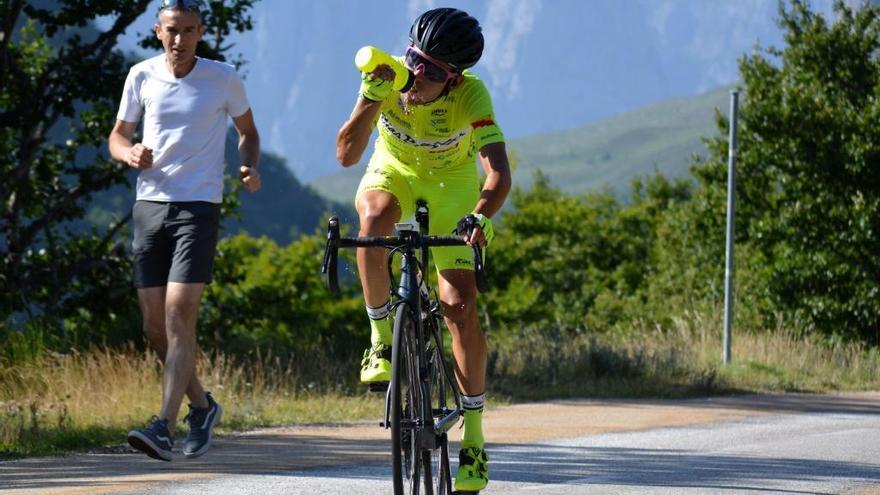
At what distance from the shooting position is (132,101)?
26.9 feet

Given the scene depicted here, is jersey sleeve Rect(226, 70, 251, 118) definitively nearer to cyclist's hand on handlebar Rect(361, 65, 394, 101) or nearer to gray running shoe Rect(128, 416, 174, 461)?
gray running shoe Rect(128, 416, 174, 461)

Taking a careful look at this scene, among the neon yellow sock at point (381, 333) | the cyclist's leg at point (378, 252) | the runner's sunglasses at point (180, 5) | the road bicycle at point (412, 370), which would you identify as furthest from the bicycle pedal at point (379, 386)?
the runner's sunglasses at point (180, 5)

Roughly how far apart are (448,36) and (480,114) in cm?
46

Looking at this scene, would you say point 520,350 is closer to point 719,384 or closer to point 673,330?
point 719,384

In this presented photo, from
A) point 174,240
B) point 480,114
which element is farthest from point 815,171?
point 480,114

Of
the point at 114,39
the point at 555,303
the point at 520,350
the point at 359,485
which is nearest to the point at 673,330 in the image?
the point at 520,350

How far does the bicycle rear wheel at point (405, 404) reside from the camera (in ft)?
19.7

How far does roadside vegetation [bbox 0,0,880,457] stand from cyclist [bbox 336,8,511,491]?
132 inches

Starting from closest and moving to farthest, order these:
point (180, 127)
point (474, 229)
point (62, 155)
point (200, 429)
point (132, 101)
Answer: point (474, 229) → point (180, 127) → point (132, 101) → point (200, 429) → point (62, 155)

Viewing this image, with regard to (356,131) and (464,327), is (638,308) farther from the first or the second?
(356,131)

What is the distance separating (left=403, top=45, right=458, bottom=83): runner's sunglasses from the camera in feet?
22.5

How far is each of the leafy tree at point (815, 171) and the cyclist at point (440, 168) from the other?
20814 mm

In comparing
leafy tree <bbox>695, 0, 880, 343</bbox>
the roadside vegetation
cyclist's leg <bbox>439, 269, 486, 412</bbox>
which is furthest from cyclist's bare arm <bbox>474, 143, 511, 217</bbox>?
leafy tree <bbox>695, 0, 880, 343</bbox>

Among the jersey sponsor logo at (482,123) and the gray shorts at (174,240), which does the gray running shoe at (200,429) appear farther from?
the jersey sponsor logo at (482,123)
